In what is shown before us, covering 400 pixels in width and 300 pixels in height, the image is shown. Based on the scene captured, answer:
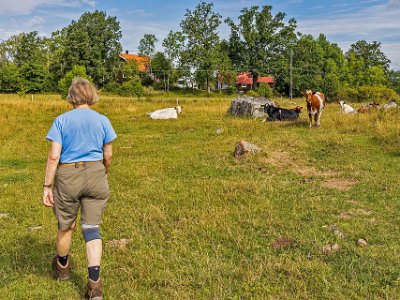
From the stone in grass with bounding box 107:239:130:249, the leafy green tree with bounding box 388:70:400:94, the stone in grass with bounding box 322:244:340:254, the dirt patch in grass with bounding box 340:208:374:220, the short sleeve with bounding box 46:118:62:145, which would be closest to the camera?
the short sleeve with bounding box 46:118:62:145

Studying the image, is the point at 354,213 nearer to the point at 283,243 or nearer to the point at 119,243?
the point at 283,243

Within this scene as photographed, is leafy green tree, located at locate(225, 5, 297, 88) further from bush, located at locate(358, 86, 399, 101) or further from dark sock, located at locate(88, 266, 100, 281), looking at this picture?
dark sock, located at locate(88, 266, 100, 281)

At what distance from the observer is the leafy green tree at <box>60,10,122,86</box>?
69.1 meters

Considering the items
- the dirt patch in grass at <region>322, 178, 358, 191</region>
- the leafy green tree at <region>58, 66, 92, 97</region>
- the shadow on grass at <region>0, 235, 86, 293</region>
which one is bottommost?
the shadow on grass at <region>0, 235, 86, 293</region>

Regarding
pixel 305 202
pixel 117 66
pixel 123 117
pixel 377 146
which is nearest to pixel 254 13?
pixel 117 66

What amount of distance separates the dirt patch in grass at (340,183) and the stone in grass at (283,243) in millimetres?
2837

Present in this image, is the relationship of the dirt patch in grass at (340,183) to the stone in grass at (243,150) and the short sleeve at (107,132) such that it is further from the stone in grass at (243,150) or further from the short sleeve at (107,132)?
the short sleeve at (107,132)

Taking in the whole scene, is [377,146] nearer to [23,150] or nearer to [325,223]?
[325,223]

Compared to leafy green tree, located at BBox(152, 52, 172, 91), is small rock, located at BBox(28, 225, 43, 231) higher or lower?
lower

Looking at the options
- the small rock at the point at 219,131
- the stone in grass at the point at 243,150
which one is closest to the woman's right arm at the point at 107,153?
the stone in grass at the point at 243,150

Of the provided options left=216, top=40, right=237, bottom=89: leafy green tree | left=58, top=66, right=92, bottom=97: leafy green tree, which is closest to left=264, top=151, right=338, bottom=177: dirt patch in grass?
left=58, top=66, right=92, bottom=97: leafy green tree

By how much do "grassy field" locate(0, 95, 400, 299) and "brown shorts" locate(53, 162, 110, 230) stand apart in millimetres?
817

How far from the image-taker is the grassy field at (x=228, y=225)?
4.07 metres

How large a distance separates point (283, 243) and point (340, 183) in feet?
11.3
